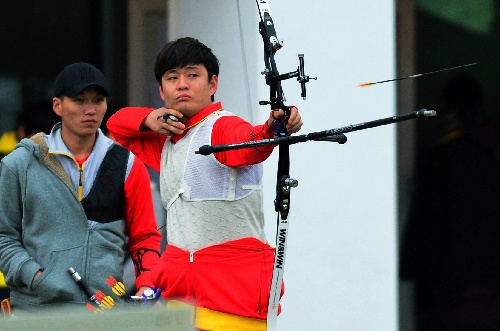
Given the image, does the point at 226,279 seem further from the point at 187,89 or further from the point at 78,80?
the point at 78,80

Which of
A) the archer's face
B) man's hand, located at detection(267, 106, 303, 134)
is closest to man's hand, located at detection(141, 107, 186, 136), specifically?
the archer's face

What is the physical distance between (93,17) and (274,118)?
4079mm

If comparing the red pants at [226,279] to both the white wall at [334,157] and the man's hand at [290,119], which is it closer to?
the man's hand at [290,119]

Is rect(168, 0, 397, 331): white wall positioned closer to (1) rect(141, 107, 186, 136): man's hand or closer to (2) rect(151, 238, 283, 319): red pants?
(1) rect(141, 107, 186, 136): man's hand

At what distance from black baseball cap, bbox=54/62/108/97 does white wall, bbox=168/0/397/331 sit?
1.39 m

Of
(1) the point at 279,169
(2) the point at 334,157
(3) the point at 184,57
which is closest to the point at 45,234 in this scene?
(3) the point at 184,57

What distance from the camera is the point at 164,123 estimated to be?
5422 mm

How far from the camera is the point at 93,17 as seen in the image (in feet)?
28.7

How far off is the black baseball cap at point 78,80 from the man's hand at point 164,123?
1.32ft

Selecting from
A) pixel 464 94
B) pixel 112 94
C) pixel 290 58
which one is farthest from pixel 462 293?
pixel 112 94

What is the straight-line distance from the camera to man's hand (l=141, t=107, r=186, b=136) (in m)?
5.38

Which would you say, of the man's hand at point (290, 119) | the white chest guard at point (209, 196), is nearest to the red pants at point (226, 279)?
the white chest guard at point (209, 196)

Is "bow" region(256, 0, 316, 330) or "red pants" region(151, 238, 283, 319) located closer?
"bow" region(256, 0, 316, 330)

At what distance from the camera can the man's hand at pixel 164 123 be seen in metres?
5.38
